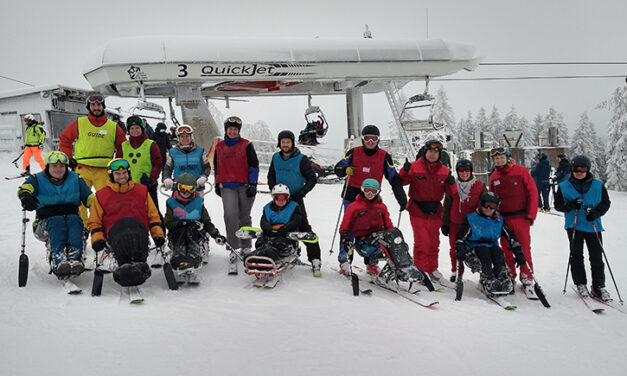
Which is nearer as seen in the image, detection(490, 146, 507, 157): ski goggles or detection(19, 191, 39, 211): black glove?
detection(19, 191, 39, 211): black glove

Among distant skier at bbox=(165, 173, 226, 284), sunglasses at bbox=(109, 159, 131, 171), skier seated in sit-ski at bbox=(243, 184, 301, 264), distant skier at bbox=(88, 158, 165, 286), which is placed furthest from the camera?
skier seated in sit-ski at bbox=(243, 184, 301, 264)

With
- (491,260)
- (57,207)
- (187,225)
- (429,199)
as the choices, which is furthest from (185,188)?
(491,260)

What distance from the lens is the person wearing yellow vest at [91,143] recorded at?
16.3 feet

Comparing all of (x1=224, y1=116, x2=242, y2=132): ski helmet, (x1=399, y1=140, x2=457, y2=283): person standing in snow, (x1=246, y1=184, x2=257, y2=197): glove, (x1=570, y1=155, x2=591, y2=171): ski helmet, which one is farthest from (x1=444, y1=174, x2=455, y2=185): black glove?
(x1=224, y1=116, x2=242, y2=132): ski helmet

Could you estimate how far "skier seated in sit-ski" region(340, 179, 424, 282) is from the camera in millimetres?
4367

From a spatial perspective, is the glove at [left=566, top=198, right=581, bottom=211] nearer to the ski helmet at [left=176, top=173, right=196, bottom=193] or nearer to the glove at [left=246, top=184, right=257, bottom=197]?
the glove at [left=246, top=184, right=257, bottom=197]

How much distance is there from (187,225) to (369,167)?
2425 mm

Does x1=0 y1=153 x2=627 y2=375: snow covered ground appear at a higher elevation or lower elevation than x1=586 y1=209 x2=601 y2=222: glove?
lower

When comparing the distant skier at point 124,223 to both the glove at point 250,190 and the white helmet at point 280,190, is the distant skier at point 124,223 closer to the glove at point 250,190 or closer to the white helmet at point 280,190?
the glove at point 250,190

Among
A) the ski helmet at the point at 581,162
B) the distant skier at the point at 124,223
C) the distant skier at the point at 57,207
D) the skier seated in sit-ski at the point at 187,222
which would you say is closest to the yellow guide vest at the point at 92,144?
the distant skier at the point at 57,207

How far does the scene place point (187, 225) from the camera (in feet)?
14.7

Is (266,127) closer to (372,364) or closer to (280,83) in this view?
(280,83)

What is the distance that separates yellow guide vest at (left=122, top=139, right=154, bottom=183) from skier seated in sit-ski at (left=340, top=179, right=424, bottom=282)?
2781 millimetres

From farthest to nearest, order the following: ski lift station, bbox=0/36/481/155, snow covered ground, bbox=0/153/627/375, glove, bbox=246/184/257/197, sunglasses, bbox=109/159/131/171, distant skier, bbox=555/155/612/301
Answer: ski lift station, bbox=0/36/481/155 < glove, bbox=246/184/257/197 < distant skier, bbox=555/155/612/301 < sunglasses, bbox=109/159/131/171 < snow covered ground, bbox=0/153/627/375
